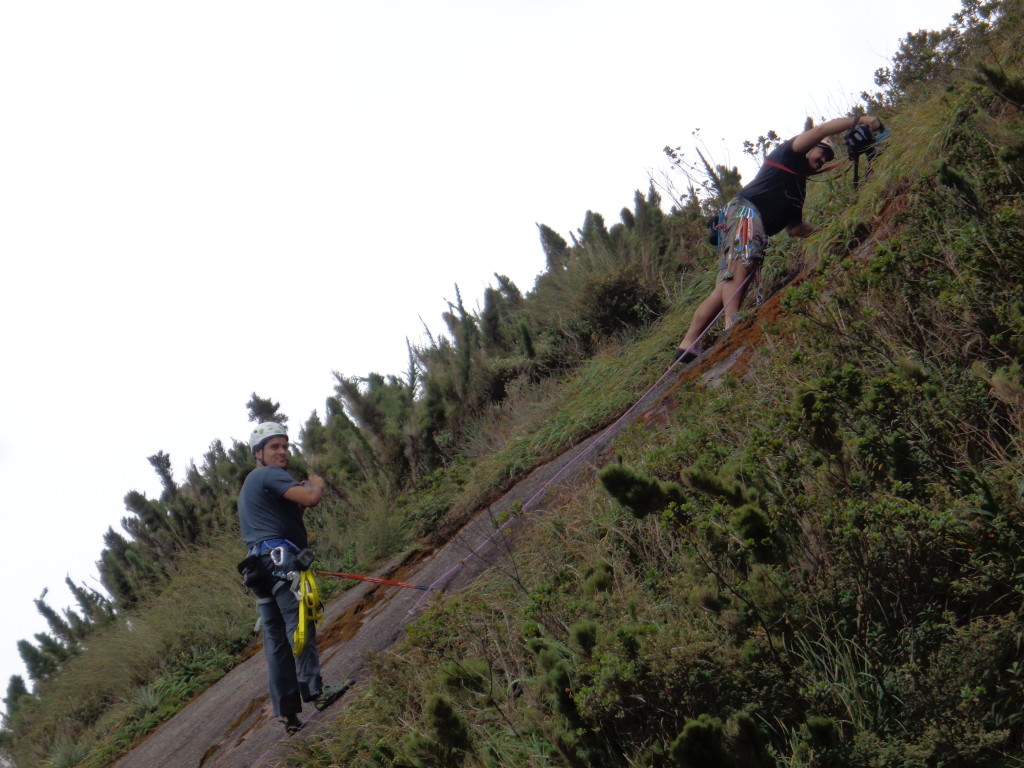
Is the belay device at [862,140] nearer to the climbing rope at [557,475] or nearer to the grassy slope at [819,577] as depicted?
the climbing rope at [557,475]

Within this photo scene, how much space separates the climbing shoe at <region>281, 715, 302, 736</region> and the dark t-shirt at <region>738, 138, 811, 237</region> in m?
4.68

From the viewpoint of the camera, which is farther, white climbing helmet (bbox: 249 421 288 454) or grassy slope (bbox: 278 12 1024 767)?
white climbing helmet (bbox: 249 421 288 454)

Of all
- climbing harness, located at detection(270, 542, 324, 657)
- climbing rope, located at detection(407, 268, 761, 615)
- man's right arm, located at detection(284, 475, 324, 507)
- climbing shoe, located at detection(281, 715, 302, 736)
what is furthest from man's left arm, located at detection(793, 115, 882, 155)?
climbing shoe, located at detection(281, 715, 302, 736)

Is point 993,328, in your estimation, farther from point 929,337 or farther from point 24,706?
point 24,706

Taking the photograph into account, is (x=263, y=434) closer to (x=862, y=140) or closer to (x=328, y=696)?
(x=328, y=696)

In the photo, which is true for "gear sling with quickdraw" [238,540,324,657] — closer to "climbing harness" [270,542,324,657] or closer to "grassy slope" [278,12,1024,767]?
"climbing harness" [270,542,324,657]

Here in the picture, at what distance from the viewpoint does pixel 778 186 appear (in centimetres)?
666

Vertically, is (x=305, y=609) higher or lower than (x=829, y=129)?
lower

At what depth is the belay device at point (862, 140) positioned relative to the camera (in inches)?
252

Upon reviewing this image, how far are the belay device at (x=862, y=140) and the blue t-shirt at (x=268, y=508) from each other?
177 inches

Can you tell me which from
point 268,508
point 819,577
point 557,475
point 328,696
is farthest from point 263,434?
point 819,577

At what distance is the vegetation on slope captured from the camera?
2.79 metres

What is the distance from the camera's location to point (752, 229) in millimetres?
6500

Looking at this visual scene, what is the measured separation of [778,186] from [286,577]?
4.42 m
